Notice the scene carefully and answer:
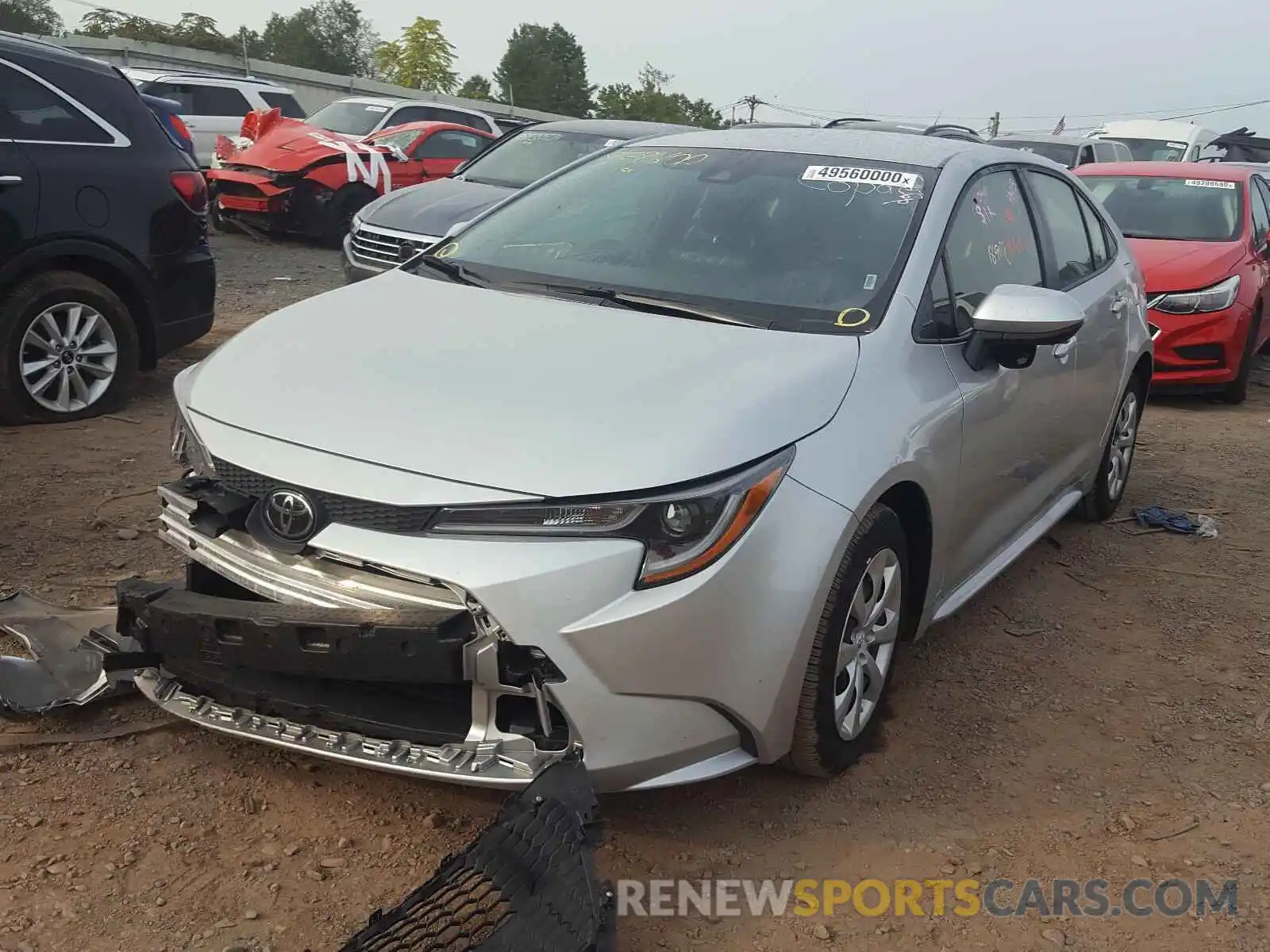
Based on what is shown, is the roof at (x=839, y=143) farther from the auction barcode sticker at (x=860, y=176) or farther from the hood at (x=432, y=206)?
the hood at (x=432, y=206)

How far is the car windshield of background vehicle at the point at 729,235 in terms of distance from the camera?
3348 mm

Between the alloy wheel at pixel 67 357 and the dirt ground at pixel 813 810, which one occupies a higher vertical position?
the alloy wheel at pixel 67 357

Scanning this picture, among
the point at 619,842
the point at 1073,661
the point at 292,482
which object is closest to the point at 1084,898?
the point at 619,842

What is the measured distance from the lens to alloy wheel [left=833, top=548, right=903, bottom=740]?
2992mm

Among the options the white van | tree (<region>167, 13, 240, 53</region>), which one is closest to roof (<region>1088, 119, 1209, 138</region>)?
the white van

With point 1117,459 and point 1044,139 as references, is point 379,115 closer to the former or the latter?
point 1044,139

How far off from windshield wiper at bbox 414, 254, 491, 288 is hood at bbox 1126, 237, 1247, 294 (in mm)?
5490

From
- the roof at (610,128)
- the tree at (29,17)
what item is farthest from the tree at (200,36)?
the roof at (610,128)

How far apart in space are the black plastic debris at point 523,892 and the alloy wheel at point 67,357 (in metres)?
4.11

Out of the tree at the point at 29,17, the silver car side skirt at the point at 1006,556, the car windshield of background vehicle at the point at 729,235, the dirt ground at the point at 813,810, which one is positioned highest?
the tree at the point at 29,17

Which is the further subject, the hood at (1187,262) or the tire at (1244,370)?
the tire at (1244,370)

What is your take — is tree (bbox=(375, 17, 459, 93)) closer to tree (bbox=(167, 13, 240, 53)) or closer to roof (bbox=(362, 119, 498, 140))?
tree (bbox=(167, 13, 240, 53))

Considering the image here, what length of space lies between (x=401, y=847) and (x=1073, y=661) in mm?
2394

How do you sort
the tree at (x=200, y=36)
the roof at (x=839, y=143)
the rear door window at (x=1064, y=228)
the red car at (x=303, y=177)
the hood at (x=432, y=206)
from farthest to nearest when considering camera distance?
the tree at (x=200, y=36)
the red car at (x=303, y=177)
the hood at (x=432, y=206)
the rear door window at (x=1064, y=228)
the roof at (x=839, y=143)
